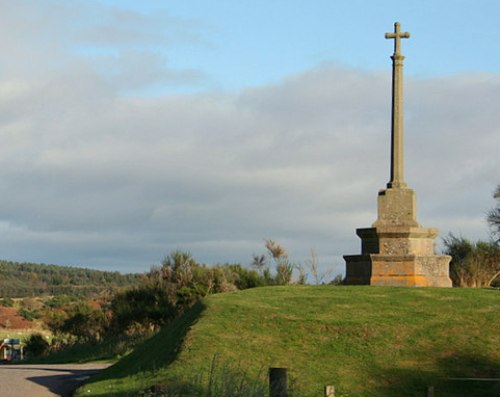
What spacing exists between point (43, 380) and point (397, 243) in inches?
386

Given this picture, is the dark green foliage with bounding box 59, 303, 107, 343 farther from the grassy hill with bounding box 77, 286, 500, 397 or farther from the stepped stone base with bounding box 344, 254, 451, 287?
the grassy hill with bounding box 77, 286, 500, 397

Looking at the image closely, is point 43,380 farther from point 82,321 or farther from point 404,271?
point 82,321

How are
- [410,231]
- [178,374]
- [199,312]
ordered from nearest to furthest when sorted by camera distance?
[178,374] → [199,312] → [410,231]

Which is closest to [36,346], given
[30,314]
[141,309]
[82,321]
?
[82,321]

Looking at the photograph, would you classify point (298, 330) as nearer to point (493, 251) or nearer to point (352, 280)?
point (352, 280)

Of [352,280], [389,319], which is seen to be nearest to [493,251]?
[352,280]

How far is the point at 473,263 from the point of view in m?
34.7

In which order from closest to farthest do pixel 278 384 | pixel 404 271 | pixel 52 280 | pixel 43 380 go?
pixel 278 384
pixel 43 380
pixel 404 271
pixel 52 280

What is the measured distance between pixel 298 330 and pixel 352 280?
5.88 metres

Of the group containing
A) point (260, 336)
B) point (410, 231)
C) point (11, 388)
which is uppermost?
point (410, 231)

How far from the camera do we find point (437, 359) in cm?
1941

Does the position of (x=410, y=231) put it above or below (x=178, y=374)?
above

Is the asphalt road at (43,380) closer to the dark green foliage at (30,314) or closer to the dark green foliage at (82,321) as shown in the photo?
the dark green foliage at (82,321)

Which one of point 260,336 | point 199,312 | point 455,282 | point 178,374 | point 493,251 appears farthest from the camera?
point 493,251
